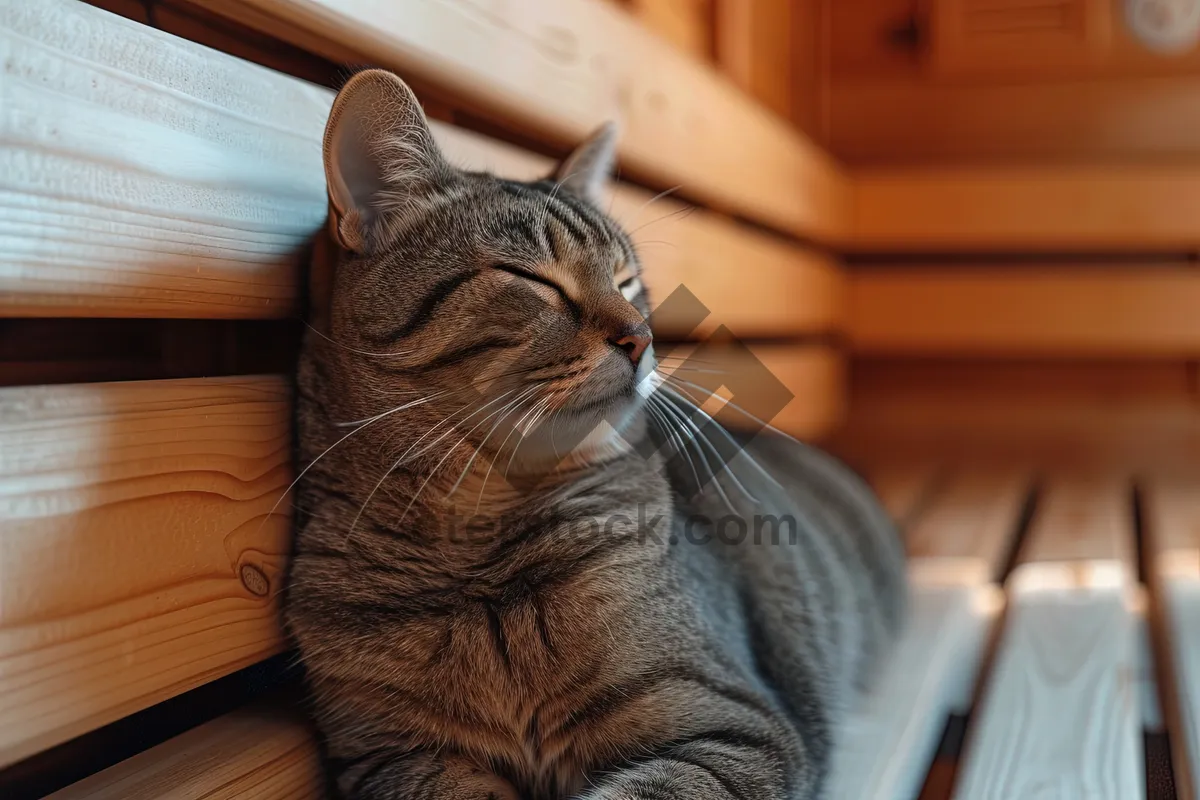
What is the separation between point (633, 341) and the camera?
1104mm

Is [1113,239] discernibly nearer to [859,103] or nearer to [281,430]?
[859,103]

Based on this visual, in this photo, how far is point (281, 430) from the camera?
1.21 m

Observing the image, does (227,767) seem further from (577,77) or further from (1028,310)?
(1028,310)

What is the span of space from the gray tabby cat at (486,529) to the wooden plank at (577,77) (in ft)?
0.66

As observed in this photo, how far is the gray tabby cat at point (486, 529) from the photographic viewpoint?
3.63 ft

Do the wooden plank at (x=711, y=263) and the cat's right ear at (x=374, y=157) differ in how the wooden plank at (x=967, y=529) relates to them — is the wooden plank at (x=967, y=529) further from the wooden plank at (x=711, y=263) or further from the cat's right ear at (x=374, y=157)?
the cat's right ear at (x=374, y=157)

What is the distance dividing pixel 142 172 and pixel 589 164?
657 millimetres

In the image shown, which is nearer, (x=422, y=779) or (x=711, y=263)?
(x=422, y=779)

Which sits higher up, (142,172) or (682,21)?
(682,21)

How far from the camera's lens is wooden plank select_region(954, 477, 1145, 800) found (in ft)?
4.26

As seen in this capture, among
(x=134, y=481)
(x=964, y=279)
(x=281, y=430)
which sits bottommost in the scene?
(x=134, y=481)

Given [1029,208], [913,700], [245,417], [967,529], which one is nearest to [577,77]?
[245,417]

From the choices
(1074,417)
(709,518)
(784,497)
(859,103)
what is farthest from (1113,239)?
(709,518)

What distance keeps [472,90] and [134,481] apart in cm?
79
